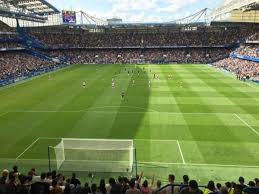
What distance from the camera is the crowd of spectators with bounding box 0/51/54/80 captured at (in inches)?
2338

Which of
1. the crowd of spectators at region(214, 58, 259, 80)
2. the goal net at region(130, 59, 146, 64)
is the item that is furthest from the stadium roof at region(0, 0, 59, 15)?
the crowd of spectators at region(214, 58, 259, 80)

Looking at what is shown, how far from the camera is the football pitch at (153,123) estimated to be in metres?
20.2

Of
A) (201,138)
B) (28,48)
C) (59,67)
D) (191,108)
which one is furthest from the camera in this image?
(28,48)

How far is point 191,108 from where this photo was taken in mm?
34250

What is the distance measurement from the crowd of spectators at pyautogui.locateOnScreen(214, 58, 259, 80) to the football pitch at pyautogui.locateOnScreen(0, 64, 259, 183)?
6246mm

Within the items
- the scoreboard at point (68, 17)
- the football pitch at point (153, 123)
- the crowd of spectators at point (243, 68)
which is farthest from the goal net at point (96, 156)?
the scoreboard at point (68, 17)

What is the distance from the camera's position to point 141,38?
107 meters

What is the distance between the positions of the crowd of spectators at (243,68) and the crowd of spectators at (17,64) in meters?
40.3

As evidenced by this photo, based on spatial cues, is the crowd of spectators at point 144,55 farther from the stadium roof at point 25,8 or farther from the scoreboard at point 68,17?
the stadium roof at point 25,8

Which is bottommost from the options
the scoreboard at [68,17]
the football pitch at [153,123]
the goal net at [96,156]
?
the football pitch at [153,123]

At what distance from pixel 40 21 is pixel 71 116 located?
249 ft

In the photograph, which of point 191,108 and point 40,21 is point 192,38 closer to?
point 40,21

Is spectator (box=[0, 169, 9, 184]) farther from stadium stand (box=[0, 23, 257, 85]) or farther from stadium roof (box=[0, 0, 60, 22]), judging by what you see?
stadium stand (box=[0, 23, 257, 85])

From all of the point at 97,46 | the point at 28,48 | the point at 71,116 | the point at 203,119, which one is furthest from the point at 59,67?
the point at 203,119
